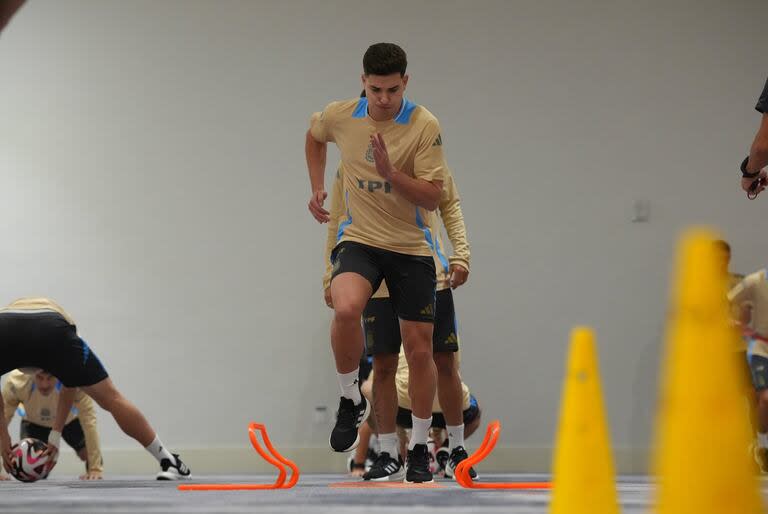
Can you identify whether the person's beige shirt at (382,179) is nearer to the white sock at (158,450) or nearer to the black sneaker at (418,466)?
the black sneaker at (418,466)

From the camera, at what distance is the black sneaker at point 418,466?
3930mm

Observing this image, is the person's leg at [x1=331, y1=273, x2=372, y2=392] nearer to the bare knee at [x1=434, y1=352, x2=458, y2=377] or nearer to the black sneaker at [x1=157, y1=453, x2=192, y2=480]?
the bare knee at [x1=434, y1=352, x2=458, y2=377]

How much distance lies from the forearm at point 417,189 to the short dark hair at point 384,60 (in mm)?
394

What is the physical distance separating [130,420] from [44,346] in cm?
56

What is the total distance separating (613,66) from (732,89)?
93 cm

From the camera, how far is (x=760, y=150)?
10.7 feet

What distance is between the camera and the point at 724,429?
→ 141 cm

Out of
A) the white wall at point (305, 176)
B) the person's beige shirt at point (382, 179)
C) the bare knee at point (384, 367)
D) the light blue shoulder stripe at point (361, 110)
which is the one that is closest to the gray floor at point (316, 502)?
the bare knee at point (384, 367)

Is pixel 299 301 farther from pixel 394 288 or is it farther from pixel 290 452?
pixel 394 288

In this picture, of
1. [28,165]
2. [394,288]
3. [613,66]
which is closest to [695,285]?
[394,288]

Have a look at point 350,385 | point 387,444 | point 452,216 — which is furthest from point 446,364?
point 350,385

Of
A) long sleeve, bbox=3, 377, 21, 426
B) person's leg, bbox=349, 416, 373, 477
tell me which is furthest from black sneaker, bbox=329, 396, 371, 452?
long sleeve, bbox=3, 377, 21, 426

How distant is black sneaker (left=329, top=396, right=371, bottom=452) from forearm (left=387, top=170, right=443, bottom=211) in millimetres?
784

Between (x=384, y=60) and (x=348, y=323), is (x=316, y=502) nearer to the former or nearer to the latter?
(x=348, y=323)
